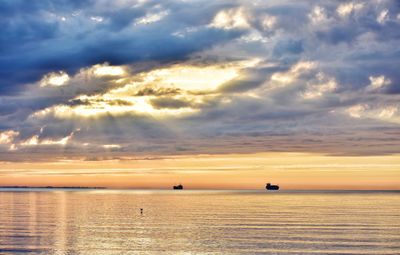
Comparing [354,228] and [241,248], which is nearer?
[241,248]

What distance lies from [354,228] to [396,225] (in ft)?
51.2

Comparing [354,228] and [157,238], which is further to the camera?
[354,228]

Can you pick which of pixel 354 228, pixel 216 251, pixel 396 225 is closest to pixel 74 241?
pixel 216 251

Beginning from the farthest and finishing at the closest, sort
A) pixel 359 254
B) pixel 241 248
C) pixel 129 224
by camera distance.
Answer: pixel 129 224 → pixel 241 248 → pixel 359 254

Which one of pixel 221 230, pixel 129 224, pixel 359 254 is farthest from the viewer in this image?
pixel 129 224

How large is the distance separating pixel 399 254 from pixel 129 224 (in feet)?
242

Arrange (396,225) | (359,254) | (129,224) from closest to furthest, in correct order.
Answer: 1. (359,254)
2. (396,225)
3. (129,224)

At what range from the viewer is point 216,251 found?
92.4 metres

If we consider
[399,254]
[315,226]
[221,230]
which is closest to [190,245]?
[221,230]

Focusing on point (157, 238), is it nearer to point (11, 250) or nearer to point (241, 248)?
point (241, 248)

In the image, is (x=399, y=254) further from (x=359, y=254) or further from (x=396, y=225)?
(x=396, y=225)

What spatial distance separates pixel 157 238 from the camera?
367ft

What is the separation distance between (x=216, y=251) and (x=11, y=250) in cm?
3233

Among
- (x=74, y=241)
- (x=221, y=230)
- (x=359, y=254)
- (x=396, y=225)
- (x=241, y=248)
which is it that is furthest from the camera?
(x=396, y=225)
